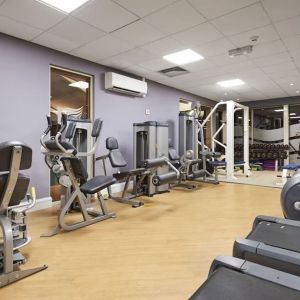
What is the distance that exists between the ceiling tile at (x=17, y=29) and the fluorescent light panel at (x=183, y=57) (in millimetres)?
2125

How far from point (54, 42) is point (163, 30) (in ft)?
5.48

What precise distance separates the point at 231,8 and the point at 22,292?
10.8 feet

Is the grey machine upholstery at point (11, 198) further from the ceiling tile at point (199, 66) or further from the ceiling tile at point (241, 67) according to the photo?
the ceiling tile at point (241, 67)

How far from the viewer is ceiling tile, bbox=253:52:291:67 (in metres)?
4.23

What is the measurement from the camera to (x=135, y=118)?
545 centimetres

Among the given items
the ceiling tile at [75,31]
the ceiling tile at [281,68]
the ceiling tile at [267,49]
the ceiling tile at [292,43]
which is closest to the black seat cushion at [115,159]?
the ceiling tile at [75,31]

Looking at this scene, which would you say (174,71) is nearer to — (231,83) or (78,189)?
(231,83)

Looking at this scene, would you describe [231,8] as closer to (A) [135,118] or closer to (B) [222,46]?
(B) [222,46]

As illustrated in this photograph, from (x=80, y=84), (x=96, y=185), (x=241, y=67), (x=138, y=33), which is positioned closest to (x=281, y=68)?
(x=241, y=67)

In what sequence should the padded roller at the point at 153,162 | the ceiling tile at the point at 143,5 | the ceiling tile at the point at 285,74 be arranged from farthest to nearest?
the ceiling tile at the point at 285,74 → the padded roller at the point at 153,162 → the ceiling tile at the point at 143,5

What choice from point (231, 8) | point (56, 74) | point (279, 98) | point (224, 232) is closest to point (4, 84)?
point (56, 74)

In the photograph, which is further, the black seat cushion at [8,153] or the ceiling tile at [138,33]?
the ceiling tile at [138,33]

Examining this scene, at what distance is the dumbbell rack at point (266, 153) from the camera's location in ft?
27.4

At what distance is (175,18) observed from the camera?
2955mm
